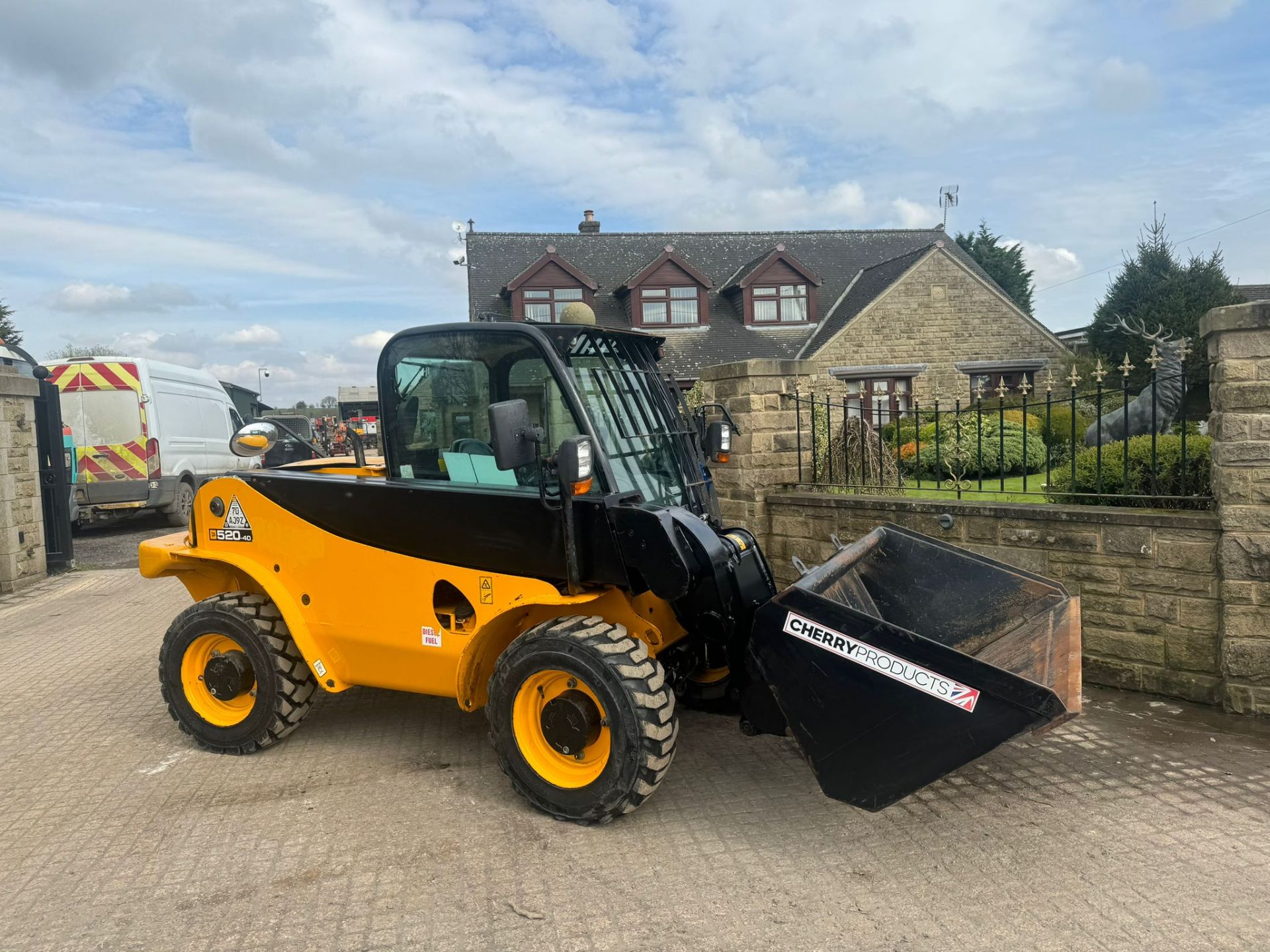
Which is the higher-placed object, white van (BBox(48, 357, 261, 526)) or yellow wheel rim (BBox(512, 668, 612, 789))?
white van (BBox(48, 357, 261, 526))

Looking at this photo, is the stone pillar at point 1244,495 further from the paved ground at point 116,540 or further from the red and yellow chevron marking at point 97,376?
the red and yellow chevron marking at point 97,376

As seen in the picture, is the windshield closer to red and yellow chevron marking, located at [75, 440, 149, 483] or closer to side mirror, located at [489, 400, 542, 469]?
side mirror, located at [489, 400, 542, 469]

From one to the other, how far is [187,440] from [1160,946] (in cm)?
1560

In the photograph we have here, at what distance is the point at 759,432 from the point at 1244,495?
346 centimetres

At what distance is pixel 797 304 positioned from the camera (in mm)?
26891

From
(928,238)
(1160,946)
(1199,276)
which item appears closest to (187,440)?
(1160,946)

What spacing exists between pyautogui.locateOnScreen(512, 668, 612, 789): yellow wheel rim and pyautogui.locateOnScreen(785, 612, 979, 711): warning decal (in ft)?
3.22

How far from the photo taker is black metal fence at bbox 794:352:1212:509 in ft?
18.1

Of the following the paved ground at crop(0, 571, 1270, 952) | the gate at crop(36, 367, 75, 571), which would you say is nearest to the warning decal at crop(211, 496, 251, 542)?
the paved ground at crop(0, 571, 1270, 952)

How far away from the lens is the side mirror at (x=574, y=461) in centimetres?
368

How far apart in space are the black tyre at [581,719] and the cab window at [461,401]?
0.76 metres

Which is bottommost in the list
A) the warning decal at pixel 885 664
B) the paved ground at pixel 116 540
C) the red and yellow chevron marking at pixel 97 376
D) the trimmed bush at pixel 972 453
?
the paved ground at pixel 116 540

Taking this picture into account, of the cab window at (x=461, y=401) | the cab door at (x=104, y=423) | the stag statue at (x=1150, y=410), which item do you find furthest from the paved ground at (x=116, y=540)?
the stag statue at (x=1150, y=410)

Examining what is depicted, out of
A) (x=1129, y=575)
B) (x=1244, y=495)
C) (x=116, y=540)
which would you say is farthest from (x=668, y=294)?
(x=1244, y=495)
